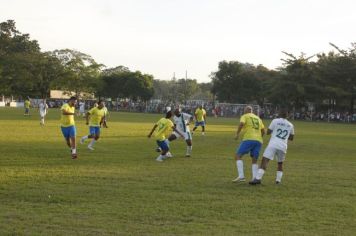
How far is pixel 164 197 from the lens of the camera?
9984 millimetres

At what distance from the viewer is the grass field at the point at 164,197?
7.80m

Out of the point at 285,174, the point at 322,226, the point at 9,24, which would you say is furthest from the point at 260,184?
the point at 9,24

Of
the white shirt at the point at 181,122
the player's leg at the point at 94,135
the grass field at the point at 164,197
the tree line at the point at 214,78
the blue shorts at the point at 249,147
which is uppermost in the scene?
the tree line at the point at 214,78

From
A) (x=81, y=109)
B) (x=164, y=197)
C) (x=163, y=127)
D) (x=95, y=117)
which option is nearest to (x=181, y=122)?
(x=163, y=127)

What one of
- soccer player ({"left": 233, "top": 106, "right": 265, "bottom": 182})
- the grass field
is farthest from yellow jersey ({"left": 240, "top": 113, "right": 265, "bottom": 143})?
the grass field

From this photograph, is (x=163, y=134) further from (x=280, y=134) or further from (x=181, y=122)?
(x=280, y=134)

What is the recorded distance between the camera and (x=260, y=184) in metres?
12.0

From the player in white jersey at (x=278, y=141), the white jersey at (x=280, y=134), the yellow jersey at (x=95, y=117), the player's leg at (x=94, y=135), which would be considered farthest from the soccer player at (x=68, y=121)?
the white jersey at (x=280, y=134)

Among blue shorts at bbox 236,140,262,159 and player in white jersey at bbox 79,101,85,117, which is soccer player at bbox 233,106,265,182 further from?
player in white jersey at bbox 79,101,85,117

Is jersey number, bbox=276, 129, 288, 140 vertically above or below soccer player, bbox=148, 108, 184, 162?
above

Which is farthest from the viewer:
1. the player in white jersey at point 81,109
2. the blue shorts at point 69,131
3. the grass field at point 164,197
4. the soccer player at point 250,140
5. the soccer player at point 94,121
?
the player in white jersey at point 81,109

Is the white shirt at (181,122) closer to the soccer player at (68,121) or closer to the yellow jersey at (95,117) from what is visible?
the yellow jersey at (95,117)

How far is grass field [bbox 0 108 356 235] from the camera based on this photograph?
7801 millimetres

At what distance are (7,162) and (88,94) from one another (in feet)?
300
